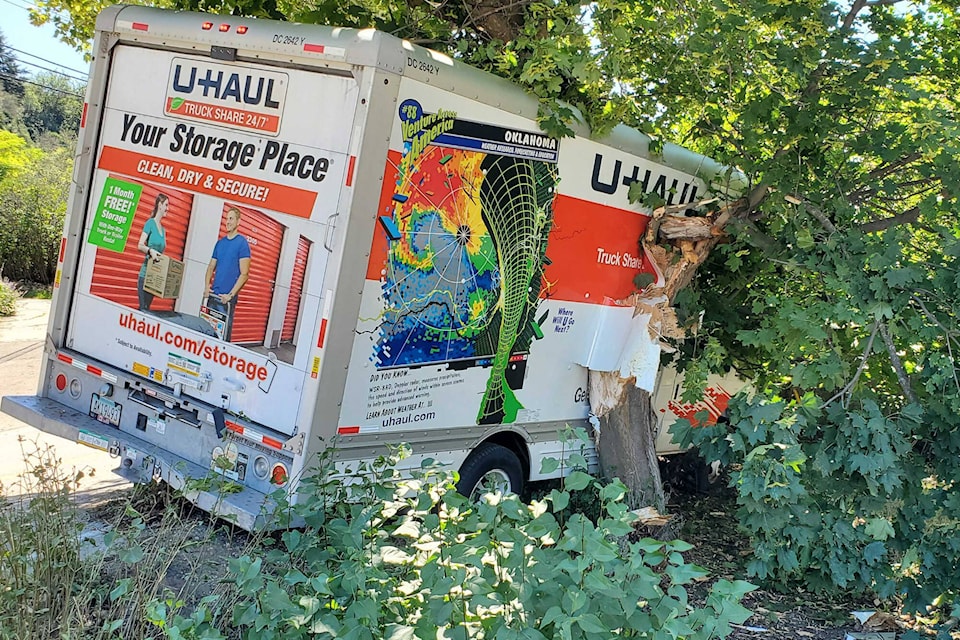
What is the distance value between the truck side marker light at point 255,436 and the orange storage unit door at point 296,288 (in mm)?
583

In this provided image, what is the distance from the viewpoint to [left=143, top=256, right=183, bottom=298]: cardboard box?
18.3 ft

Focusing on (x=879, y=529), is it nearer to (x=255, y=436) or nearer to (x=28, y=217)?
(x=255, y=436)

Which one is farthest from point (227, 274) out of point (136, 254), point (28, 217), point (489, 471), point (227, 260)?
point (28, 217)

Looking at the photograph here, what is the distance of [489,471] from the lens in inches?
255

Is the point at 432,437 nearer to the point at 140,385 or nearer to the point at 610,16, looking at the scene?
the point at 140,385

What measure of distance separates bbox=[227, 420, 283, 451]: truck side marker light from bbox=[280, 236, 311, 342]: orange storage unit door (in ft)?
1.91

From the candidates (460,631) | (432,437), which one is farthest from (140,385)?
(460,631)

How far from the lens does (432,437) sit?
19.3 feet

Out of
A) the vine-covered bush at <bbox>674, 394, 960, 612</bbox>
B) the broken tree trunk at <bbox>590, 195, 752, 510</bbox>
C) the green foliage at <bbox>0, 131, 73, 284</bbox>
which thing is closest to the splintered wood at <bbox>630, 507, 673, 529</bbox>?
the broken tree trunk at <bbox>590, 195, 752, 510</bbox>

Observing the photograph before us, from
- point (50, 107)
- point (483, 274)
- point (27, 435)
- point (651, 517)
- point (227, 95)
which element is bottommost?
point (27, 435)

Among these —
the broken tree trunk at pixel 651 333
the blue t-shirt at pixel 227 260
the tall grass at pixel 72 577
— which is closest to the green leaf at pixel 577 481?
the tall grass at pixel 72 577

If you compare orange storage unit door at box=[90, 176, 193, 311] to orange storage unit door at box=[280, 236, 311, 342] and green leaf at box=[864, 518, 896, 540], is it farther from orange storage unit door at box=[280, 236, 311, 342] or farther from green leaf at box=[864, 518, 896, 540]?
green leaf at box=[864, 518, 896, 540]

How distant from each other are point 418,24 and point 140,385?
3502 mm

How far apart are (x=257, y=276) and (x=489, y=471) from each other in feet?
7.69
